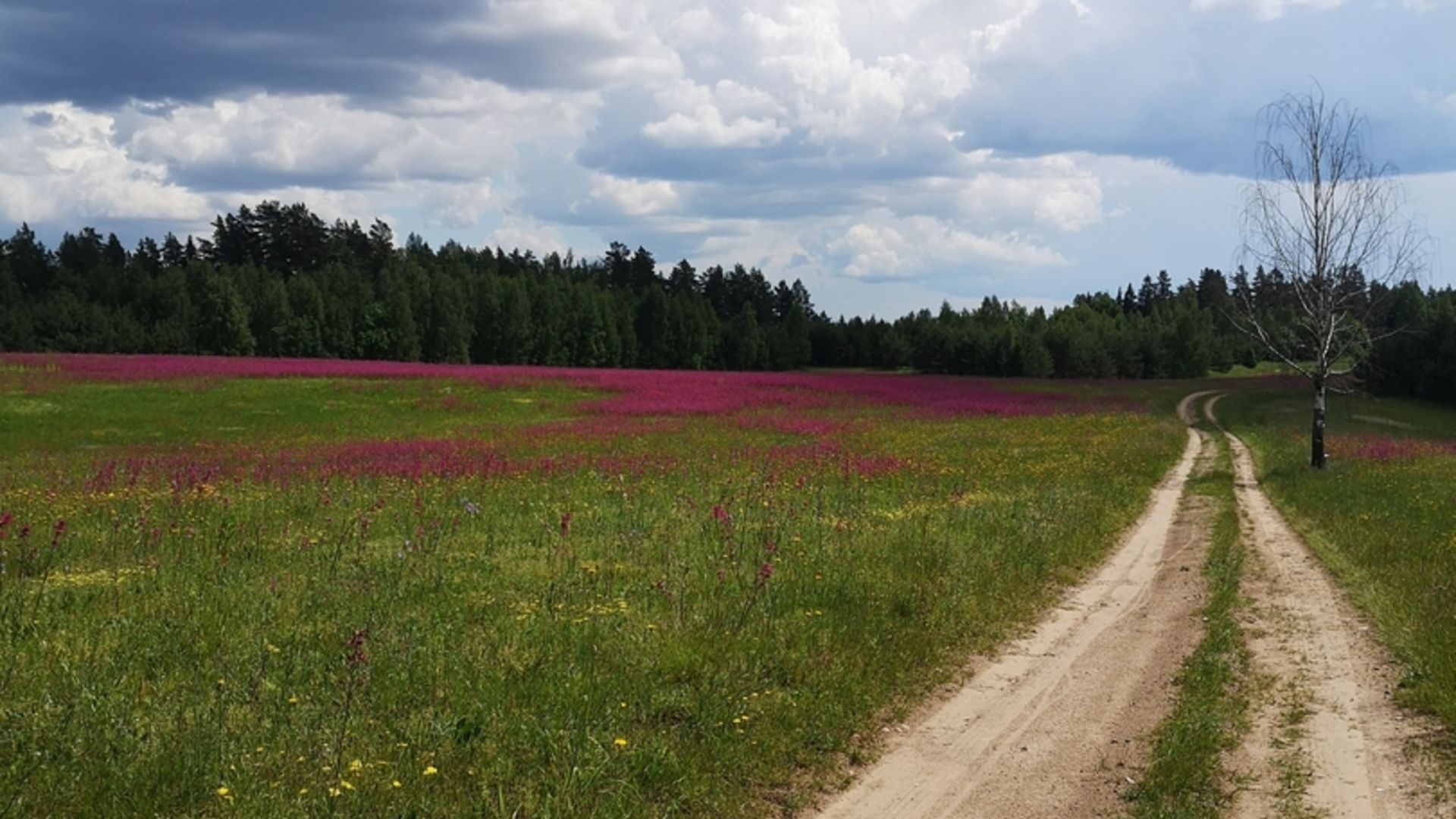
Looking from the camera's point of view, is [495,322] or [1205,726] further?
[495,322]

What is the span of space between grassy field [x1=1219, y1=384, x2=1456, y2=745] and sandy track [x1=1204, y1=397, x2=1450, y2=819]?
0.91 feet

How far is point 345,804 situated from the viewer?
568 centimetres

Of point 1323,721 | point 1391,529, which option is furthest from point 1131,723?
point 1391,529

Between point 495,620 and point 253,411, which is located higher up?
point 495,620

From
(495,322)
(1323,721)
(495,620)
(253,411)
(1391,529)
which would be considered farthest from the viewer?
(495,322)

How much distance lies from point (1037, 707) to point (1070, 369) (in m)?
117

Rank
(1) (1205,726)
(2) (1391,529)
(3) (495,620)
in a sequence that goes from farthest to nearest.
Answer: (2) (1391,529) → (3) (495,620) → (1) (1205,726)

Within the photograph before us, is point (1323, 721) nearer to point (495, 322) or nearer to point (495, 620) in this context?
point (495, 620)

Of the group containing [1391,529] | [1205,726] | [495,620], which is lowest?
[1205,726]

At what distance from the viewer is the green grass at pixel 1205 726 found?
254 inches

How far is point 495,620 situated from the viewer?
949cm

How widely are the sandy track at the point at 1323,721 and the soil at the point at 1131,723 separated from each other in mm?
16

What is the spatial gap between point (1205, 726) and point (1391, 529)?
35.6 feet

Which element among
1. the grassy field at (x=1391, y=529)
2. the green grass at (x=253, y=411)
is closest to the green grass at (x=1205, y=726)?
the grassy field at (x=1391, y=529)
